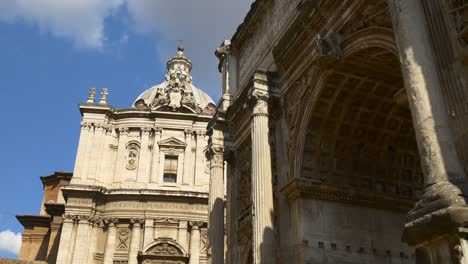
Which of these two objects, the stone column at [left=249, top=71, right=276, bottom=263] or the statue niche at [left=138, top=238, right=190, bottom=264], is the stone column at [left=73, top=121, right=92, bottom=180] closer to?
the statue niche at [left=138, top=238, right=190, bottom=264]

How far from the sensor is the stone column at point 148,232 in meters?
31.3

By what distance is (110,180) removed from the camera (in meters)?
33.1

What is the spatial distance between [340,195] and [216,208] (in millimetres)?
5076

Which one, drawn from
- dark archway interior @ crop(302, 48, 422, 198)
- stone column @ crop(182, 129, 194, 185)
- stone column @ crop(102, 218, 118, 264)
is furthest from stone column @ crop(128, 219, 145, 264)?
dark archway interior @ crop(302, 48, 422, 198)

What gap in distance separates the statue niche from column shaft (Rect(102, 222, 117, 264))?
1.73 meters

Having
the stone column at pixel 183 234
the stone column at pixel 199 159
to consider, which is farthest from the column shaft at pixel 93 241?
the stone column at pixel 199 159

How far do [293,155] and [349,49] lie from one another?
351cm

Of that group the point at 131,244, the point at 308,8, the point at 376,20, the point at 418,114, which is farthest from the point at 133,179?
the point at 418,114

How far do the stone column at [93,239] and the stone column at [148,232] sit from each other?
2.88 meters

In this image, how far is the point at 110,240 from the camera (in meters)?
31.2

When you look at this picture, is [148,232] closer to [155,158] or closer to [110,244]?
[110,244]

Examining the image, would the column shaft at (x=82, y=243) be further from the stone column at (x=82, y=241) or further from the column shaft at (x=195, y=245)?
the column shaft at (x=195, y=245)

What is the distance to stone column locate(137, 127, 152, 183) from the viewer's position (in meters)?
33.2

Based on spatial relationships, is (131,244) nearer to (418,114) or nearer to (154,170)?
(154,170)
